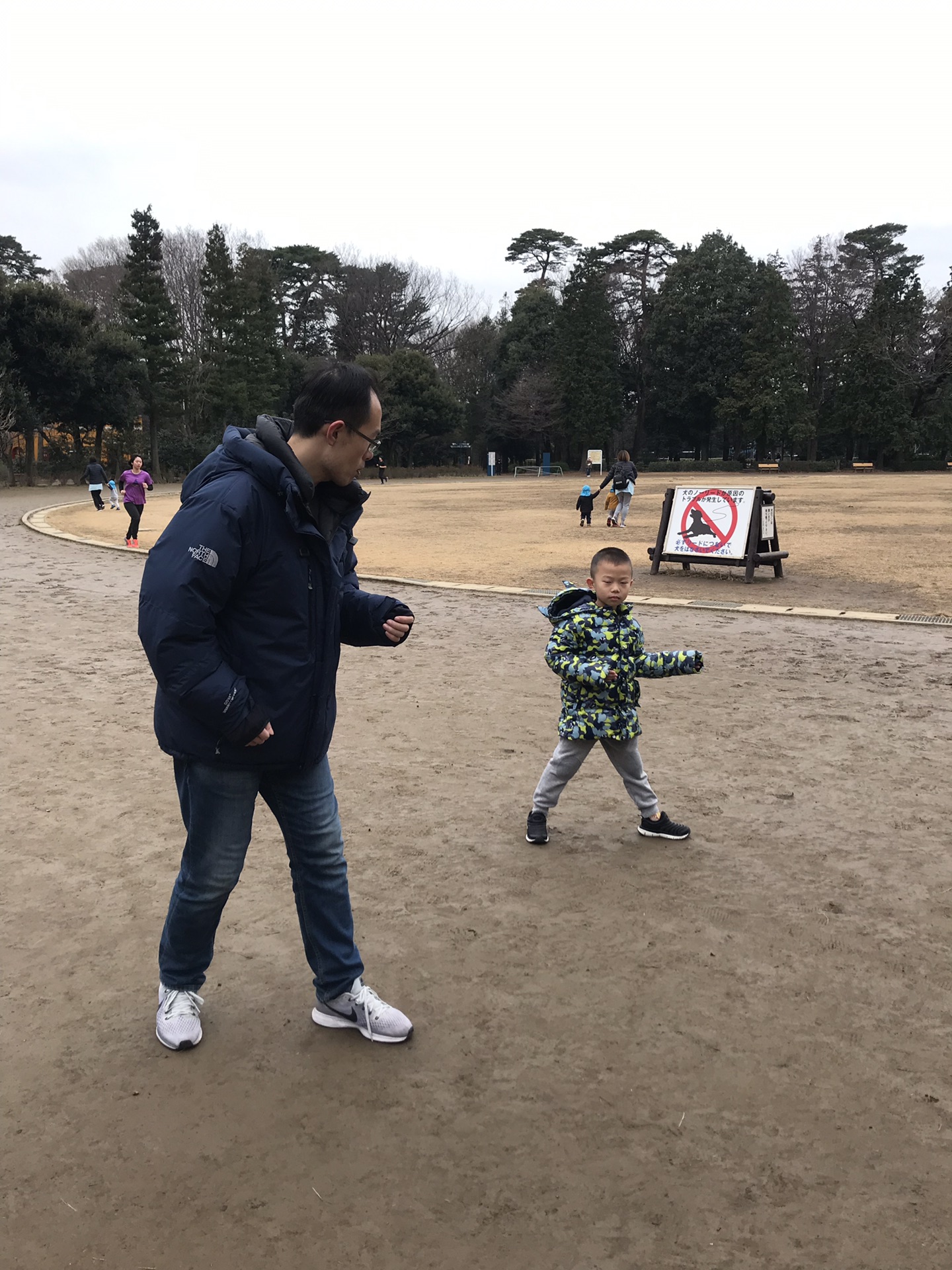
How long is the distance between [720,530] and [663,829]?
30.7 feet

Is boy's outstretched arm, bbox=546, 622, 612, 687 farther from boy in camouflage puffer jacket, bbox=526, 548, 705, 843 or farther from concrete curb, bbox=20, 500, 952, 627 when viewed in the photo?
concrete curb, bbox=20, 500, 952, 627

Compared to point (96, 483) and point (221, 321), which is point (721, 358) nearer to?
point (221, 321)

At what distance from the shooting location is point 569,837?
4.47 metres

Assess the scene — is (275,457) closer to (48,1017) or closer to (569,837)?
(48,1017)

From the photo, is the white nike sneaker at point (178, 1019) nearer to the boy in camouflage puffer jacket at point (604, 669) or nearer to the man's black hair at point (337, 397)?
the man's black hair at point (337, 397)

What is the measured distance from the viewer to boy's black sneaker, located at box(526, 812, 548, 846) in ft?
14.3

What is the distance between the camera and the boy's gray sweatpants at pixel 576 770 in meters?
4.32

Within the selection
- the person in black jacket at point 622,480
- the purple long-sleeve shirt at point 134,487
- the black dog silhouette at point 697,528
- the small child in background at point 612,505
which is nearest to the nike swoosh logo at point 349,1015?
the black dog silhouette at point 697,528

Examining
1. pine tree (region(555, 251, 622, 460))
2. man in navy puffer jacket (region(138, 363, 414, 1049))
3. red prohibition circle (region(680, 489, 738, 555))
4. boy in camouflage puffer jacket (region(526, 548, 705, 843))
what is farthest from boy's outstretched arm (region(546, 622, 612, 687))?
pine tree (region(555, 251, 622, 460))

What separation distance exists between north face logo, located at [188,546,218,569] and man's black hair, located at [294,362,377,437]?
43 cm

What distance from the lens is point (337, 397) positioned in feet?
8.61

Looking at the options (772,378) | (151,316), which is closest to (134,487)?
(151,316)

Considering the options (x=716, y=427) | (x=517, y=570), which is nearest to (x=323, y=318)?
(x=716, y=427)

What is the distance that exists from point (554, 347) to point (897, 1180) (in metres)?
60.4
